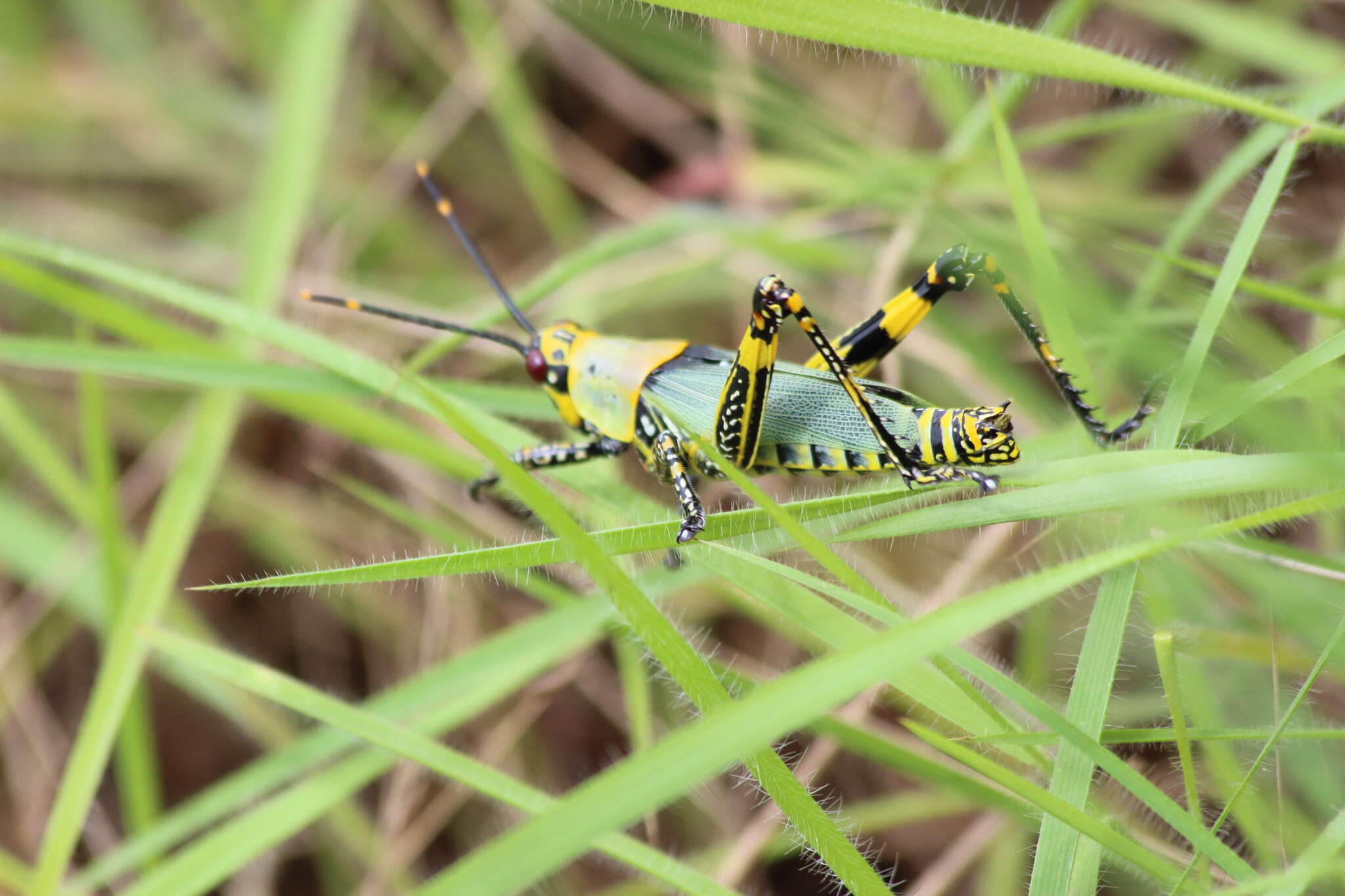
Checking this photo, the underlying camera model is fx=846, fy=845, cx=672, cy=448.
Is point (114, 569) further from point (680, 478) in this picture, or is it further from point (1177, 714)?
point (1177, 714)

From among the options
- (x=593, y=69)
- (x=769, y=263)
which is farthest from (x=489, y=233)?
(x=769, y=263)

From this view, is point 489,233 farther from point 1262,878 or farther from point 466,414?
point 1262,878

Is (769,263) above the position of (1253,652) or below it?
above

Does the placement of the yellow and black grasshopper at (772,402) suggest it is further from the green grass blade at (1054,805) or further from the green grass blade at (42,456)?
the green grass blade at (42,456)

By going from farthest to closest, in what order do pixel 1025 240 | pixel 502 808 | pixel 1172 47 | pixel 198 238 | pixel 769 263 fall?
pixel 198 238 → pixel 1172 47 → pixel 769 263 → pixel 502 808 → pixel 1025 240

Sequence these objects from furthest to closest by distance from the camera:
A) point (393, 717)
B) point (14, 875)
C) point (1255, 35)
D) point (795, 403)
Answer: point (1255, 35) < point (14, 875) < point (393, 717) < point (795, 403)

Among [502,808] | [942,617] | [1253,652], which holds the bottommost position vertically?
[1253,652]

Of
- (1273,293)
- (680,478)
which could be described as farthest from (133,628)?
(1273,293)
